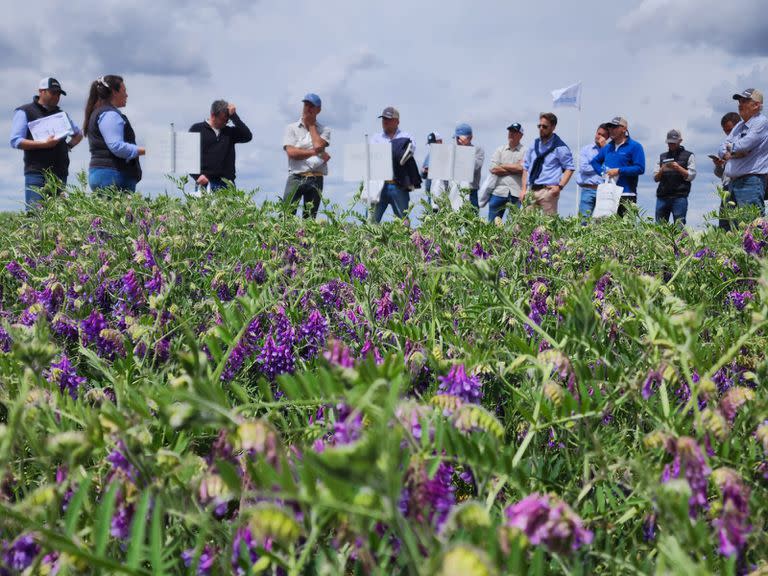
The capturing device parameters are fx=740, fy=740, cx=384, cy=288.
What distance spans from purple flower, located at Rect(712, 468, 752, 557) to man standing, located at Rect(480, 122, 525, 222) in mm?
8158

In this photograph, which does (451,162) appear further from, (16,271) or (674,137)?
(16,271)

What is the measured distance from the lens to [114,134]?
6598mm

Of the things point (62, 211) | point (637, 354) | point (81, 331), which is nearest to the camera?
point (637, 354)

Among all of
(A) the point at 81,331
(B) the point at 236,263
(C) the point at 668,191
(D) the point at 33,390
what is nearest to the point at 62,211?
(B) the point at 236,263

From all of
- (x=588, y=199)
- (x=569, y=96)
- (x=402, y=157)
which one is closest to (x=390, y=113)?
(x=402, y=157)

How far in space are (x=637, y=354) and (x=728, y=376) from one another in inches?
14.1

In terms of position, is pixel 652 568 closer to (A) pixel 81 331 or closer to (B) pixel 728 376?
(B) pixel 728 376

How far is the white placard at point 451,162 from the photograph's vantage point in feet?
29.7

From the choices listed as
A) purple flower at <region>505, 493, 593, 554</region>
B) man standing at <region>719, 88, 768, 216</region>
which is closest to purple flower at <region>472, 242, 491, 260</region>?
purple flower at <region>505, 493, 593, 554</region>

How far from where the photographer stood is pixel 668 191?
29.6ft

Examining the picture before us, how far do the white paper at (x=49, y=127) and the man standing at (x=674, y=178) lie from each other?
22.1ft

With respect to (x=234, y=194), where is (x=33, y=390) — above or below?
below

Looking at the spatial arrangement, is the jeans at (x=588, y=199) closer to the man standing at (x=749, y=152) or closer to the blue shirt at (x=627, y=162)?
Result: the blue shirt at (x=627, y=162)

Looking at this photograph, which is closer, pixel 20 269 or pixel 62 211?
pixel 20 269
